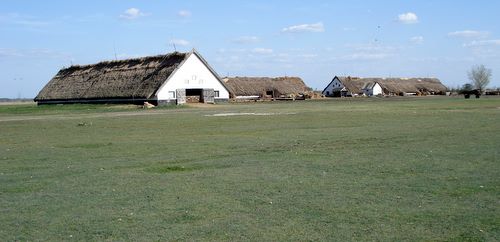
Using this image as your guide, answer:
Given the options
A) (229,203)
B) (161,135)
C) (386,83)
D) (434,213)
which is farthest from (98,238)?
(386,83)

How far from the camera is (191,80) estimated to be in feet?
238

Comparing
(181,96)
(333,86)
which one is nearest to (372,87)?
(333,86)

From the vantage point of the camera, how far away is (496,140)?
63.4 ft

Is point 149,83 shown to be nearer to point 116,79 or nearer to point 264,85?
point 116,79

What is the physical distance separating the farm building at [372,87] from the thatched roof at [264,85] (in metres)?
12.5

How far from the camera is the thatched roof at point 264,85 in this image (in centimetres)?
10156

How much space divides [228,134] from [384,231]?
16970 millimetres

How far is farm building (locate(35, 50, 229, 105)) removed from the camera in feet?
227

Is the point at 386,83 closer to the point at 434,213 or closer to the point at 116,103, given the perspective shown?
the point at 116,103

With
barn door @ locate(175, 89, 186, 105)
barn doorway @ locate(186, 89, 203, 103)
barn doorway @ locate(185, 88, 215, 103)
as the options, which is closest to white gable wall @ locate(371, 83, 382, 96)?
barn doorway @ locate(185, 88, 215, 103)

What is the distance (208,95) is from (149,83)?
340 inches

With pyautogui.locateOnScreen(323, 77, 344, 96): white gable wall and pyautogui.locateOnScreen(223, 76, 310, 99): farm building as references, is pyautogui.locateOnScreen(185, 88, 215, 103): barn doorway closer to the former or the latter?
pyautogui.locateOnScreen(223, 76, 310, 99): farm building

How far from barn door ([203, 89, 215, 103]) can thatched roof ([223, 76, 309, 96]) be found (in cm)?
2043

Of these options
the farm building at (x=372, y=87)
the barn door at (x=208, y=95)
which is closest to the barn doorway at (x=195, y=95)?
the barn door at (x=208, y=95)
